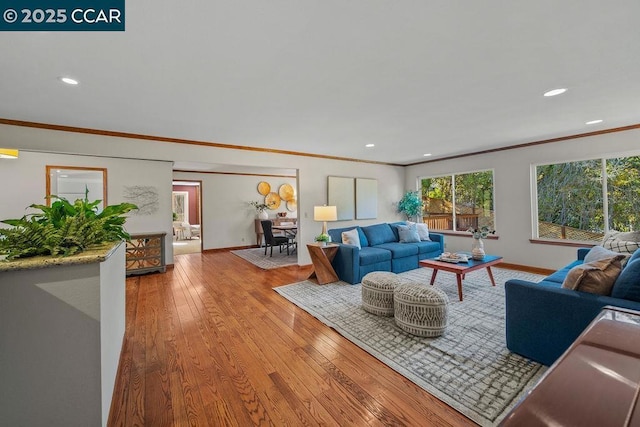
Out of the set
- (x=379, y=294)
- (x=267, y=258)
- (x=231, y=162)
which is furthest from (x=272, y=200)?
(x=379, y=294)

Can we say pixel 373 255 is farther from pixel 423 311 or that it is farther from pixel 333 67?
pixel 333 67

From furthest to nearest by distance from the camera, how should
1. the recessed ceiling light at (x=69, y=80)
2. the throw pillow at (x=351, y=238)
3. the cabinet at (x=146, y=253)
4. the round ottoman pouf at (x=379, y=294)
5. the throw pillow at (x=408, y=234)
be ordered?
the throw pillow at (x=408, y=234) < the cabinet at (x=146, y=253) < the throw pillow at (x=351, y=238) < the round ottoman pouf at (x=379, y=294) < the recessed ceiling light at (x=69, y=80)

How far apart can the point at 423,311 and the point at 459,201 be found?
177 inches

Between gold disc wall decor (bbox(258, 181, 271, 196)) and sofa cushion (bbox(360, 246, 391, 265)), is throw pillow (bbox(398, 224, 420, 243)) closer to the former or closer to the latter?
sofa cushion (bbox(360, 246, 391, 265))

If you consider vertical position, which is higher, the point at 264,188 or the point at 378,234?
the point at 264,188

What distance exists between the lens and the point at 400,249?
4.69m

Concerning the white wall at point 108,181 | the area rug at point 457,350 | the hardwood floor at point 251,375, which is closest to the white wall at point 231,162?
the white wall at point 108,181

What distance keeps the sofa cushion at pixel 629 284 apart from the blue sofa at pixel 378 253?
9.01 feet

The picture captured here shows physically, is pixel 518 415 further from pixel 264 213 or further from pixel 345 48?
pixel 264 213

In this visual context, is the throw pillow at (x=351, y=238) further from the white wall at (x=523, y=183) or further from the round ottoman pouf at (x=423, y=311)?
the white wall at (x=523, y=183)

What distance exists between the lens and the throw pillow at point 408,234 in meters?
5.27

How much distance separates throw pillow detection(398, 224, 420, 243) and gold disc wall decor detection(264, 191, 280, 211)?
4425mm

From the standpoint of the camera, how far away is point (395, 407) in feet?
5.38

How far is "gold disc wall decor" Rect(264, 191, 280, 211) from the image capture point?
27.5 feet
